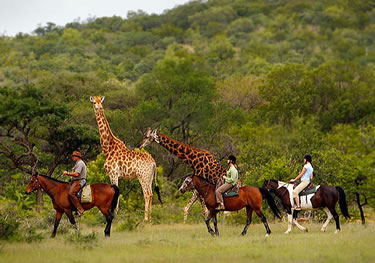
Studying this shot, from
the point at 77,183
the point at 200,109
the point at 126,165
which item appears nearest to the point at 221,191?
the point at 77,183

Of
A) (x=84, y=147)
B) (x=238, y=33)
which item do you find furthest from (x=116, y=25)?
(x=84, y=147)

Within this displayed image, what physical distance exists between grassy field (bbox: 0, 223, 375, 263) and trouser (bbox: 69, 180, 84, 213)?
0.93 meters

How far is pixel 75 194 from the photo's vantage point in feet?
52.1

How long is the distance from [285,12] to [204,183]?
137 meters

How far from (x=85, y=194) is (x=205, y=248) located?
374cm

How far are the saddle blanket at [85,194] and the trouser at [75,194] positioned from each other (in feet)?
0.34

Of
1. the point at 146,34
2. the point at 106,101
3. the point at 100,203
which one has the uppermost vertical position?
the point at 146,34

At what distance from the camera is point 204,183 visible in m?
16.7

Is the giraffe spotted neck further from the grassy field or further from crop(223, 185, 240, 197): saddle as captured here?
crop(223, 185, 240, 197): saddle

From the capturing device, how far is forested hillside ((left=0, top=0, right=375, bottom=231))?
2681cm

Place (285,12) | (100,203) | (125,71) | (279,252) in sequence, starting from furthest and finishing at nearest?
(285,12), (125,71), (100,203), (279,252)

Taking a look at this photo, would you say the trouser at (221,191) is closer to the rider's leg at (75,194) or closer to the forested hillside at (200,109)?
the rider's leg at (75,194)

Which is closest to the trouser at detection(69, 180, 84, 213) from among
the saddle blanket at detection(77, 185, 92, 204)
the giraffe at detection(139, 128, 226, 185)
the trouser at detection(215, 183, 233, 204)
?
the saddle blanket at detection(77, 185, 92, 204)

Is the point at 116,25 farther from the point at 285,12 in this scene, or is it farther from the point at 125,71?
the point at 125,71
